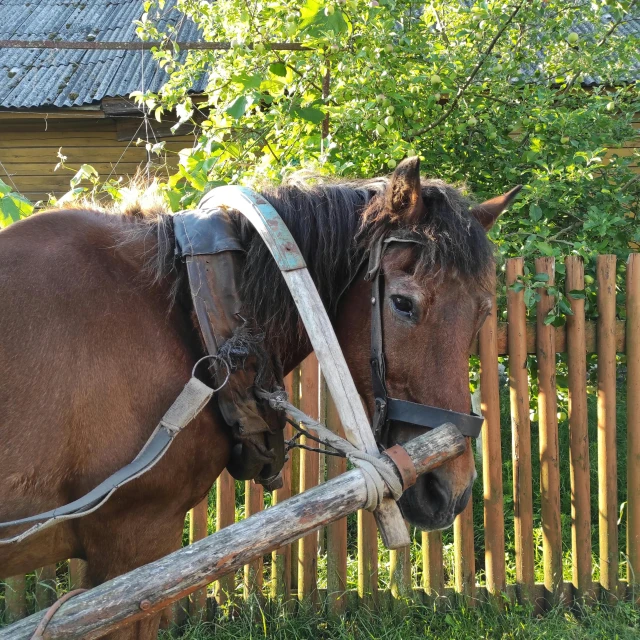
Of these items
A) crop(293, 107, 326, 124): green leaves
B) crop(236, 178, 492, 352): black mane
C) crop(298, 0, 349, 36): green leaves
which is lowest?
crop(236, 178, 492, 352): black mane

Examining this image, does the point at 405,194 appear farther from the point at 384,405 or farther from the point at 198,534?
the point at 198,534

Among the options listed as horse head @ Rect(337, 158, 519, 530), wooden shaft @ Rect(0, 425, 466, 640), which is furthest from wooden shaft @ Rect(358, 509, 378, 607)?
wooden shaft @ Rect(0, 425, 466, 640)

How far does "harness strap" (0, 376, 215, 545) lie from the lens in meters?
1.42

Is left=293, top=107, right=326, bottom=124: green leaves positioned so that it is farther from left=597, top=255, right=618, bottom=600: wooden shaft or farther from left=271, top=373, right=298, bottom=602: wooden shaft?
left=597, top=255, right=618, bottom=600: wooden shaft

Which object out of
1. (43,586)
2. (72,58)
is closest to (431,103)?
(43,586)

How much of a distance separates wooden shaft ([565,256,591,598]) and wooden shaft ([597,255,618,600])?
0.10 metres

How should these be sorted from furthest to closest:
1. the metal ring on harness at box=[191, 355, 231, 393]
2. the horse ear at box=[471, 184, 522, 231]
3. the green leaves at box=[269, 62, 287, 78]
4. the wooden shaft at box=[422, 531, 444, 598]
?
the green leaves at box=[269, 62, 287, 78], the wooden shaft at box=[422, 531, 444, 598], the horse ear at box=[471, 184, 522, 231], the metal ring on harness at box=[191, 355, 231, 393]

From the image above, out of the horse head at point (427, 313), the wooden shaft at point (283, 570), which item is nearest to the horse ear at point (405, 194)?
the horse head at point (427, 313)

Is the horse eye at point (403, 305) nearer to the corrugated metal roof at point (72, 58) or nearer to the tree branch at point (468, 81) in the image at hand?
the tree branch at point (468, 81)

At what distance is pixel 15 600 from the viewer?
298 centimetres

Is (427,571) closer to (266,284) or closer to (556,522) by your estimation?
(556,522)

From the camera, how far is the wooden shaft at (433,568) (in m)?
3.08

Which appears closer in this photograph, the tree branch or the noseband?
the noseband

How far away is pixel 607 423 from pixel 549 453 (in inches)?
13.7
